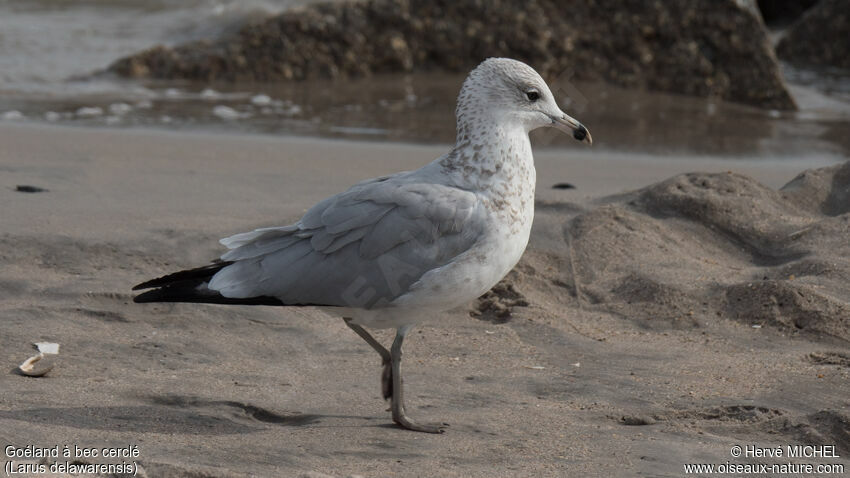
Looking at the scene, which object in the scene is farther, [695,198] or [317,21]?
[317,21]

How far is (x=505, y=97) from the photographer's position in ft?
13.4

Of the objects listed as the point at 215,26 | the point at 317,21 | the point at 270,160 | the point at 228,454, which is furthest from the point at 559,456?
the point at 215,26

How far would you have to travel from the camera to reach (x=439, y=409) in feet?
13.1

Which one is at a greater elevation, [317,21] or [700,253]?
[317,21]

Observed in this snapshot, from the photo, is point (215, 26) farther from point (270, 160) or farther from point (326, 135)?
point (270, 160)

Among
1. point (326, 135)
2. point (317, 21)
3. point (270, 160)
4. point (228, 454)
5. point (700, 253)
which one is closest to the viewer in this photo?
point (228, 454)

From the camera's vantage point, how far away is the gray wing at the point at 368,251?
3789 mm

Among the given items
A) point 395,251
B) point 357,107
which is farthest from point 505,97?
point 357,107

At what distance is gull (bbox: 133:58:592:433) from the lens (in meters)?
3.78

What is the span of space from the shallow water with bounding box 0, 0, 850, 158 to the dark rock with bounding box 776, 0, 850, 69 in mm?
1264

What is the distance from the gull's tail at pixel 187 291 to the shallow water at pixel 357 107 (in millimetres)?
4738

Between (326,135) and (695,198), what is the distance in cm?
340

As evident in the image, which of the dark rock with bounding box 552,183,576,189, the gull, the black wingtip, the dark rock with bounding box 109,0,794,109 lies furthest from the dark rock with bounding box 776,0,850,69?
the black wingtip

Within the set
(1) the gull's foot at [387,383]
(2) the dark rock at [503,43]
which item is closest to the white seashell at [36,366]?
(1) the gull's foot at [387,383]
